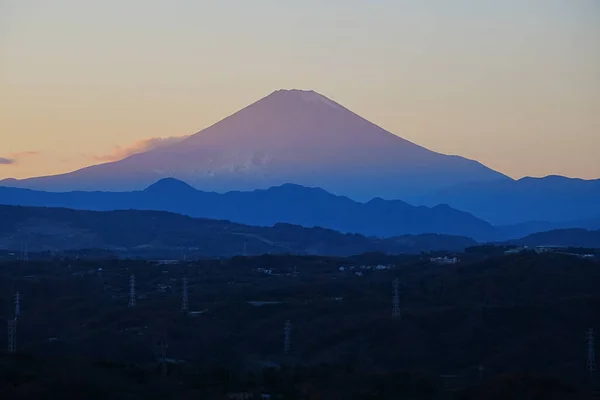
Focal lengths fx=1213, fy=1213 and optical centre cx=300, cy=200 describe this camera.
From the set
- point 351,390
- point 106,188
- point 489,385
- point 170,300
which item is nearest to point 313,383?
point 351,390

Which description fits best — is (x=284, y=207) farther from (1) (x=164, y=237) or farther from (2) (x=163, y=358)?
(2) (x=163, y=358)

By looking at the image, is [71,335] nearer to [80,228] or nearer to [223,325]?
[223,325]

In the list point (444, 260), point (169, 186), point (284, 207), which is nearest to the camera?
point (444, 260)

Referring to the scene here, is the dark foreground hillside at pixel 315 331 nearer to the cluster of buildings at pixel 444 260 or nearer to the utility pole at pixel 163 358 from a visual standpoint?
the utility pole at pixel 163 358

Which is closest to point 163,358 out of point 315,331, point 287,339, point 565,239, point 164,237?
point 287,339

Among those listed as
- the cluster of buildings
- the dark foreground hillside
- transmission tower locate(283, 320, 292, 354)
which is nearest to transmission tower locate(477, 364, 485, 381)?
the dark foreground hillside
